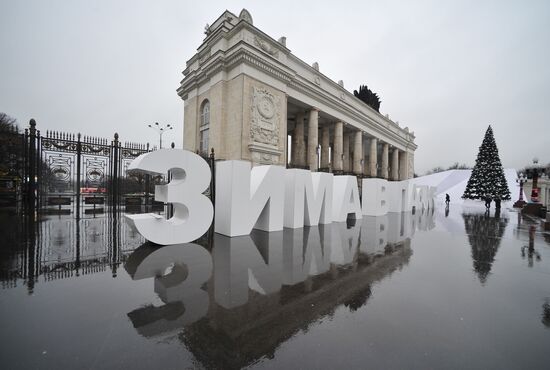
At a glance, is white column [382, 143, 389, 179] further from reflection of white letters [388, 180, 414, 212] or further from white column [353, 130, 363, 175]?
reflection of white letters [388, 180, 414, 212]

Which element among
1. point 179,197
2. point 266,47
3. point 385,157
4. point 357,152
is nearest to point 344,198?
point 179,197

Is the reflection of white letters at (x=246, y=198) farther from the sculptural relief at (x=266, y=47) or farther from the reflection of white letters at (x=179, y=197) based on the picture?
the sculptural relief at (x=266, y=47)

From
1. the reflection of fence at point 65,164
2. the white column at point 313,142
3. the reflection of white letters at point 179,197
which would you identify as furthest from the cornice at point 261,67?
the reflection of white letters at point 179,197

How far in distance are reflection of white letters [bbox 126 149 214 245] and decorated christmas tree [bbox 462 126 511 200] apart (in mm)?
37496

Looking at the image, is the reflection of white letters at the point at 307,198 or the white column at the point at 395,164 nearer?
the reflection of white letters at the point at 307,198

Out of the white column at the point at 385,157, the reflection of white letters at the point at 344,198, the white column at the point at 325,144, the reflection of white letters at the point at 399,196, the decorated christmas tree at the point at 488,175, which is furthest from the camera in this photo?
the white column at the point at 385,157

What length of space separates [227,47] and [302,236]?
613 inches

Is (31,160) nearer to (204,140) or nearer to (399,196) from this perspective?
(204,140)

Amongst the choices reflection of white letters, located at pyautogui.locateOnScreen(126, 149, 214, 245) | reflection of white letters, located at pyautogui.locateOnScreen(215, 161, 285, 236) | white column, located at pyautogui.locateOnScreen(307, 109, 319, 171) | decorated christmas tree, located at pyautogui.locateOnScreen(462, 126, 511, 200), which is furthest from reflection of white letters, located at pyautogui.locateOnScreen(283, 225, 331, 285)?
decorated christmas tree, located at pyautogui.locateOnScreen(462, 126, 511, 200)

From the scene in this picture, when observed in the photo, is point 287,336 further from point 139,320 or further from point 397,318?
point 139,320

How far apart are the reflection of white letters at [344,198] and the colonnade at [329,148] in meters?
9.39

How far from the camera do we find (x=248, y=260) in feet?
15.4

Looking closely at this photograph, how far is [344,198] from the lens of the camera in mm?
10719

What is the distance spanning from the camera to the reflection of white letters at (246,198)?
6.78 meters
